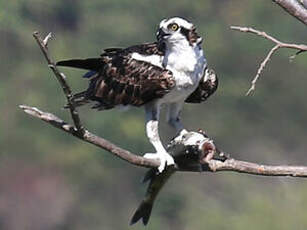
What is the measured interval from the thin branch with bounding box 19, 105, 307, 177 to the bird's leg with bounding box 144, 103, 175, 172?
0.14ft

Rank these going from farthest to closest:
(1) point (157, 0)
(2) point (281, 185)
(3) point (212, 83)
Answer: (1) point (157, 0) < (2) point (281, 185) < (3) point (212, 83)

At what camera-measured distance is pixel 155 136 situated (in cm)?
365

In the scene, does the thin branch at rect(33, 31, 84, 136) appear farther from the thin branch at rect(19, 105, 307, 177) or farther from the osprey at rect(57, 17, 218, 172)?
the osprey at rect(57, 17, 218, 172)

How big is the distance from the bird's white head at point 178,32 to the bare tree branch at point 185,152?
0.86ft

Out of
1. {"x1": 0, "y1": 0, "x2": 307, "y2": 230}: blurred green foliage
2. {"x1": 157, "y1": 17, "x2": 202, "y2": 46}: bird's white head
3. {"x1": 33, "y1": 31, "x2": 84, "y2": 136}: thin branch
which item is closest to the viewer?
{"x1": 33, "y1": 31, "x2": 84, "y2": 136}: thin branch

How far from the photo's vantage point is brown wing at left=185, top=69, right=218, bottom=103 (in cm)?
377

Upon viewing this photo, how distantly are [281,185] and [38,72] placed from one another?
416 cm

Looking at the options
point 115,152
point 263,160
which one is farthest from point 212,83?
point 263,160

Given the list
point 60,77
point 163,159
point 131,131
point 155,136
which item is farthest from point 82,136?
point 131,131

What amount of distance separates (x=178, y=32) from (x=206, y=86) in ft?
Result: 0.82

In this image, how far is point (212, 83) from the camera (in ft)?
12.4

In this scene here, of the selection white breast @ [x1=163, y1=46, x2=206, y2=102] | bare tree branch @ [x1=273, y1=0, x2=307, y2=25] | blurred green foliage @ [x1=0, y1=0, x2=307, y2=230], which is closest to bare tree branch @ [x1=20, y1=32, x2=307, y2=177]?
white breast @ [x1=163, y1=46, x2=206, y2=102]

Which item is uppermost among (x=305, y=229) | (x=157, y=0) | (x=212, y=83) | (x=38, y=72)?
(x=157, y=0)

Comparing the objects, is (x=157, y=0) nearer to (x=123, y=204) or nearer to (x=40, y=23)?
(x=40, y=23)
